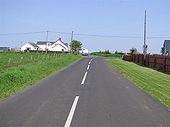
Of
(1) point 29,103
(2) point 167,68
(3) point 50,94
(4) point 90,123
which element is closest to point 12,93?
(3) point 50,94

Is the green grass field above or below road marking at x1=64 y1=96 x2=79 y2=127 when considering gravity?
above

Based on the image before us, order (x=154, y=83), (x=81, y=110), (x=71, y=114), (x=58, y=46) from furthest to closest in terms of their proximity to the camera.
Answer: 1. (x=58, y=46)
2. (x=154, y=83)
3. (x=81, y=110)
4. (x=71, y=114)

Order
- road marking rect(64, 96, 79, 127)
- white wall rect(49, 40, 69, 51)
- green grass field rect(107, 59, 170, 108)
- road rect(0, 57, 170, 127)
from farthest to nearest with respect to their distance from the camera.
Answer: white wall rect(49, 40, 69, 51) → green grass field rect(107, 59, 170, 108) → road rect(0, 57, 170, 127) → road marking rect(64, 96, 79, 127)

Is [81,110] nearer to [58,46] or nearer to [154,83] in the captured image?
[154,83]

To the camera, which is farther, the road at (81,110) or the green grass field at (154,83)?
the green grass field at (154,83)

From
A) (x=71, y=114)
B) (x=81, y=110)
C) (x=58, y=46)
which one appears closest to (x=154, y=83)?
(x=81, y=110)

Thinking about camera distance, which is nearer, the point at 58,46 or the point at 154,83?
the point at 154,83

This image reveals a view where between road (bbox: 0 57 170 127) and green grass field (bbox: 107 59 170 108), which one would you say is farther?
green grass field (bbox: 107 59 170 108)

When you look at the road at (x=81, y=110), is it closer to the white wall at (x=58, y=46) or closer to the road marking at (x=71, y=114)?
the road marking at (x=71, y=114)

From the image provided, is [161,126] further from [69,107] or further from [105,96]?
[105,96]

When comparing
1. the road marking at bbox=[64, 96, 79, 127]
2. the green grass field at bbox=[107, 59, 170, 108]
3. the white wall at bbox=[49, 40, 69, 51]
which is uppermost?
the white wall at bbox=[49, 40, 69, 51]

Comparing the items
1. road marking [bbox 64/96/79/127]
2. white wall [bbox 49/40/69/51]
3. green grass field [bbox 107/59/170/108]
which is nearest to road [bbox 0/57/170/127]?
road marking [bbox 64/96/79/127]

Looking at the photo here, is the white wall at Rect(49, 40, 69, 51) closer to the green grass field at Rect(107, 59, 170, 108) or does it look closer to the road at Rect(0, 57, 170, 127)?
the green grass field at Rect(107, 59, 170, 108)

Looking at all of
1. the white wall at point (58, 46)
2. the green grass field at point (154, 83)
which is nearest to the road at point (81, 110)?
the green grass field at point (154, 83)
